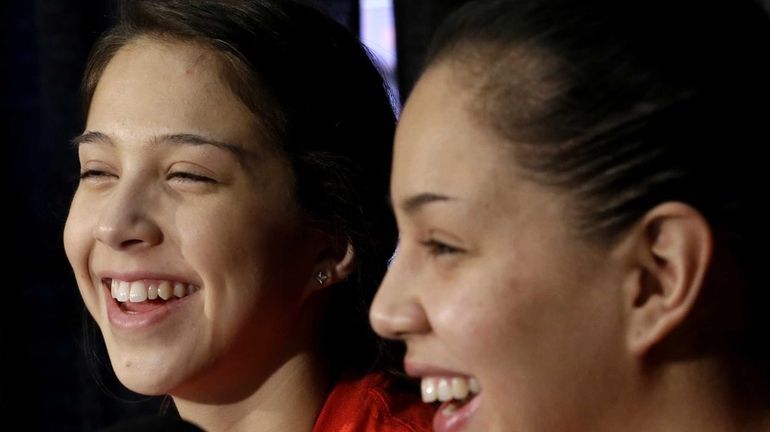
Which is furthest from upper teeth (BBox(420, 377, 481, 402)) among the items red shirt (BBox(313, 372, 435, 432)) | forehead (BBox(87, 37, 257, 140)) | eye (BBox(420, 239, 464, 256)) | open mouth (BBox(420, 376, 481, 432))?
forehead (BBox(87, 37, 257, 140))

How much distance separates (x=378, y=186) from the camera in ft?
4.70

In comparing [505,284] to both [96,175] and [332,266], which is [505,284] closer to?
[332,266]

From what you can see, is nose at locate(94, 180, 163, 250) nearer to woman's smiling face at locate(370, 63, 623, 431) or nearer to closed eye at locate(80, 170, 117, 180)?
closed eye at locate(80, 170, 117, 180)

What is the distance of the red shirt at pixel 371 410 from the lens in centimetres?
134

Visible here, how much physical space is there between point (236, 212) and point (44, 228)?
104cm

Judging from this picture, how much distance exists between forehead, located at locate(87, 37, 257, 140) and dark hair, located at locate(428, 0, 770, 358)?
409mm

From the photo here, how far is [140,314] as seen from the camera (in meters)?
1.35

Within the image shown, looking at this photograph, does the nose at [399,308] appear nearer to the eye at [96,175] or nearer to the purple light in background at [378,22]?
the eye at [96,175]

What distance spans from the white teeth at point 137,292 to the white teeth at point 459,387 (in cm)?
47

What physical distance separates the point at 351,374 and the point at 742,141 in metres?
0.63

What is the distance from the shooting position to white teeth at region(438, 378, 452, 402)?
1.01 meters

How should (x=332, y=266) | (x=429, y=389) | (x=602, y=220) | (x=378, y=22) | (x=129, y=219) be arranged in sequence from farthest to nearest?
(x=378, y=22), (x=332, y=266), (x=129, y=219), (x=429, y=389), (x=602, y=220)

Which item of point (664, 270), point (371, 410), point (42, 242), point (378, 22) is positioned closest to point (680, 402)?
point (664, 270)

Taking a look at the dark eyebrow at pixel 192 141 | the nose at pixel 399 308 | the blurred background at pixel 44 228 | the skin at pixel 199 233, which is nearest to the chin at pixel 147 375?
the skin at pixel 199 233
